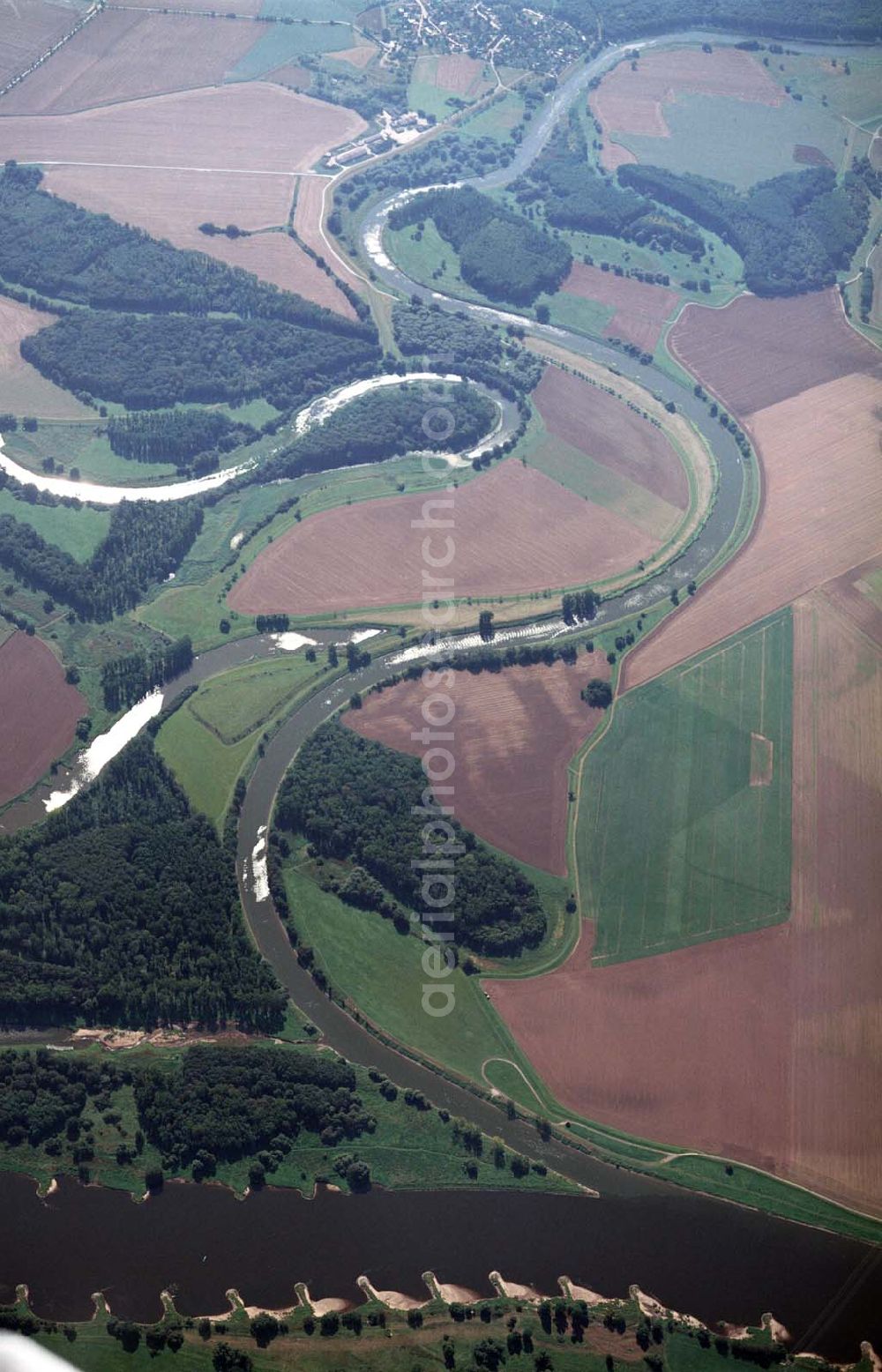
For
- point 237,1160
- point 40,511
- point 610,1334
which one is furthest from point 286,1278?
point 40,511

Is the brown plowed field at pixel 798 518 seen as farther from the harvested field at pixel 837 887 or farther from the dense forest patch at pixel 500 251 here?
the dense forest patch at pixel 500 251

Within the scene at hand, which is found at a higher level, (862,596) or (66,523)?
(66,523)

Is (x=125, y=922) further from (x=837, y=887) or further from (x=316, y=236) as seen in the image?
(x=316, y=236)

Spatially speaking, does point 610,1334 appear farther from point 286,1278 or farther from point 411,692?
point 411,692

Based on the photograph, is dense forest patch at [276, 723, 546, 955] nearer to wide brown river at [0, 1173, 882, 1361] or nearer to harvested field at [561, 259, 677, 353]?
wide brown river at [0, 1173, 882, 1361]

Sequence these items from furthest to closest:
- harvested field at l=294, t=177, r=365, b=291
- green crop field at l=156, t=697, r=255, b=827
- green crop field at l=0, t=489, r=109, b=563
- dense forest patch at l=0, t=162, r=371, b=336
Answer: harvested field at l=294, t=177, r=365, b=291 < dense forest patch at l=0, t=162, r=371, b=336 < green crop field at l=0, t=489, r=109, b=563 < green crop field at l=156, t=697, r=255, b=827

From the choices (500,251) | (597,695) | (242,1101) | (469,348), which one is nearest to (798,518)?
(597,695)

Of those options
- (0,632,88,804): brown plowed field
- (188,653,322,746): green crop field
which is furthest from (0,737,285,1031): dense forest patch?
(188,653,322,746): green crop field

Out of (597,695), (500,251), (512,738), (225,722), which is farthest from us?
(500,251)
